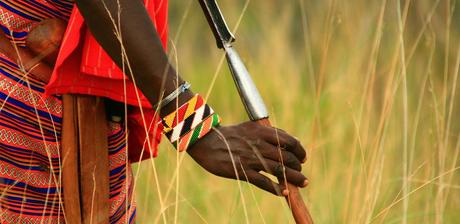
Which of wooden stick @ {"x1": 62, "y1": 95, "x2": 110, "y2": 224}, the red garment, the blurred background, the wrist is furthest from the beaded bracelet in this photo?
the blurred background

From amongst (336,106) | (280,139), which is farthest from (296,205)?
(336,106)

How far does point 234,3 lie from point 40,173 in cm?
469

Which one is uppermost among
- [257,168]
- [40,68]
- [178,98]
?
[40,68]

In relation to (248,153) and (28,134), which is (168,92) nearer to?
(248,153)

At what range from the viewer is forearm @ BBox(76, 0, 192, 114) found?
1.88m

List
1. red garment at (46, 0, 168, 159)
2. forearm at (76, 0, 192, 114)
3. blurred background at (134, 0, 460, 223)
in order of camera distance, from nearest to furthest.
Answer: forearm at (76, 0, 192, 114), red garment at (46, 0, 168, 159), blurred background at (134, 0, 460, 223)

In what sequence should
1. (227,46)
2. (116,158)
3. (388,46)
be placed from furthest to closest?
(388,46) < (116,158) < (227,46)

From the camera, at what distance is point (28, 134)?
2.12m

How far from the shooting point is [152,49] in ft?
6.24

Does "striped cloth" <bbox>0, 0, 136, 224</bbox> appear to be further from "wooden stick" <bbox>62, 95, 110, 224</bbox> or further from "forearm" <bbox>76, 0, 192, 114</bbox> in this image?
"forearm" <bbox>76, 0, 192, 114</bbox>

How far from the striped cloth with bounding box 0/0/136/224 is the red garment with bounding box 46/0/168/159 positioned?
0.07m

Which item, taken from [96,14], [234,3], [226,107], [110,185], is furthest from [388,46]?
[96,14]

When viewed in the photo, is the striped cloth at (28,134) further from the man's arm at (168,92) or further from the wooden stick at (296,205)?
the wooden stick at (296,205)

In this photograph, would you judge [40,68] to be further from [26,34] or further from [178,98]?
[178,98]
